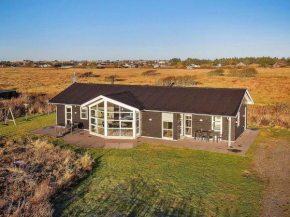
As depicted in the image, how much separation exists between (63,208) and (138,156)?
6.39 meters

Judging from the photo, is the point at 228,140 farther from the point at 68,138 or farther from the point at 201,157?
the point at 68,138

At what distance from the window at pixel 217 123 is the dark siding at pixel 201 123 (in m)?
0.24

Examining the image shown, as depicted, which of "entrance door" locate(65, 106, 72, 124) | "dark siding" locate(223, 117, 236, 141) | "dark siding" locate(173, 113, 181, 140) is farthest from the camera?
"entrance door" locate(65, 106, 72, 124)

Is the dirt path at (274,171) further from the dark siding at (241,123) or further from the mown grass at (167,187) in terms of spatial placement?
the dark siding at (241,123)

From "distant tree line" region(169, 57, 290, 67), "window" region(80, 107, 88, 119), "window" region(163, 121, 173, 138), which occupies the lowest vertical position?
"window" region(163, 121, 173, 138)

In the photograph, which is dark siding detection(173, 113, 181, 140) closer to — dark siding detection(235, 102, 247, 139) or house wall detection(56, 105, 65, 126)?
dark siding detection(235, 102, 247, 139)

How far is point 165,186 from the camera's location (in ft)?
38.8

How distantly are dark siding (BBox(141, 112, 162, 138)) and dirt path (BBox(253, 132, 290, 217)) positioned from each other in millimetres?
5993

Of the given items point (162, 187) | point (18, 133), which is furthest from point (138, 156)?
point (18, 133)

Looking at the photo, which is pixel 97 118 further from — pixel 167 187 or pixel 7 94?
pixel 7 94

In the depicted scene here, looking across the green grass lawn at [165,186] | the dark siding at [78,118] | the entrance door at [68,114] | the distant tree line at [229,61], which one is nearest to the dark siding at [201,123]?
the green grass lawn at [165,186]

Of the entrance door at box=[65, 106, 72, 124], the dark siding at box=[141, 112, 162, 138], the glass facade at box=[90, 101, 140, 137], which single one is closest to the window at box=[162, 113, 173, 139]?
the dark siding at box=[141, 112, 162, 138]

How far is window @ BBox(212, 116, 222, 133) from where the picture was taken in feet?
61.2

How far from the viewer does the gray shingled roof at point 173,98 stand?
18.5 m
